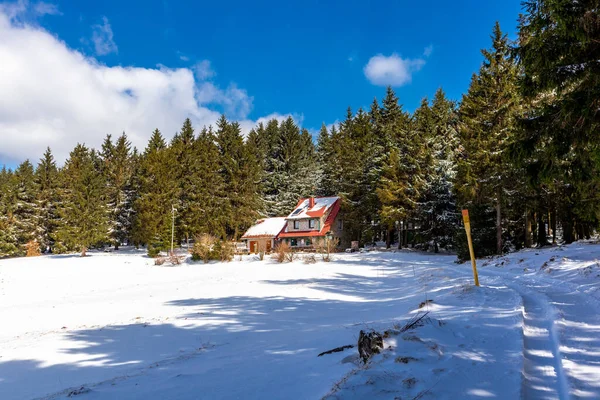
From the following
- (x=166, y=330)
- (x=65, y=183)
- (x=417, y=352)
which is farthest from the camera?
(x=65, y=183)

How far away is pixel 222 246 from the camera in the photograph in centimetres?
3400

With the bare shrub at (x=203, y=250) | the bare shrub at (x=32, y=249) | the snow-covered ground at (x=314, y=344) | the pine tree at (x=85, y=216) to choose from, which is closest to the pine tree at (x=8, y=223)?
the bare shrub at (x=32, y=249)

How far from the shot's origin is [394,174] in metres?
37.7

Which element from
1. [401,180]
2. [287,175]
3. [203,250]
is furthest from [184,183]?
[401,180]

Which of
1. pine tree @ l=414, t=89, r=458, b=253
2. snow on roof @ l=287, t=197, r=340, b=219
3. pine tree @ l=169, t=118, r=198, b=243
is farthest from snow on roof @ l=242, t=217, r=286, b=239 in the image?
pine tree @ l=414, t=89, r=458, b=253

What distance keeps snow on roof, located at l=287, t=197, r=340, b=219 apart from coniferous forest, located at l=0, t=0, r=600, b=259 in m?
2.74

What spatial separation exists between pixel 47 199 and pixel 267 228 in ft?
106

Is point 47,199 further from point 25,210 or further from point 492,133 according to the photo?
point 492,133

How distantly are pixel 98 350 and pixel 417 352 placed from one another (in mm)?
6752

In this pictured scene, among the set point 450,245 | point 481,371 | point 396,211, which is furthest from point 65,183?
point 481,371

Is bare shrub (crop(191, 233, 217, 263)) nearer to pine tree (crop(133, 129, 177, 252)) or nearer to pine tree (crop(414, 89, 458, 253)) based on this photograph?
pine tree (crop(133, 129, 177, 252))

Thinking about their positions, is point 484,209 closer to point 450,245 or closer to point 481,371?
point 450,245

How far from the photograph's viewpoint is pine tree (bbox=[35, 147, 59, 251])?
5066cm

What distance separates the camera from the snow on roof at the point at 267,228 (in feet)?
152
